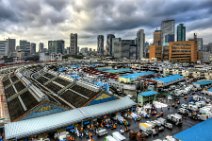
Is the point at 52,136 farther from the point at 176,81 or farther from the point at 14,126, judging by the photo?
the point at 176,81

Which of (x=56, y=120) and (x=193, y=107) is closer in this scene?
(x=56, y=120)

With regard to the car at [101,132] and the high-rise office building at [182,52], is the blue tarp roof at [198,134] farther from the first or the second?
the high-rise office building at [182,52]

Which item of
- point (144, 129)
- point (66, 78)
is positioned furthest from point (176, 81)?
point (144, 129)

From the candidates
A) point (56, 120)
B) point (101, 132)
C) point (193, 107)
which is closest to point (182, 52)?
point (193, 107)

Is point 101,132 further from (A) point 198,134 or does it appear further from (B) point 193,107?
(B) point 193,107

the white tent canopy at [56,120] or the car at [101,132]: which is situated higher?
the white tent canopy at [56,120]

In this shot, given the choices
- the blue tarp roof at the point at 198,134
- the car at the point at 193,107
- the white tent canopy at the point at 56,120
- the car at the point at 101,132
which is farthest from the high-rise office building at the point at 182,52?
the car at the point at 101,132

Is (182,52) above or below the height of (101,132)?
above

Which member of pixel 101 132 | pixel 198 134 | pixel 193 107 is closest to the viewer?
pixel 198 134
